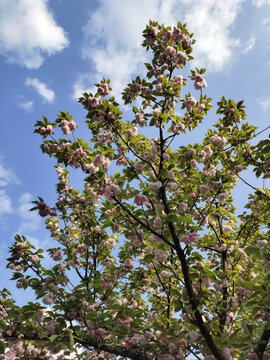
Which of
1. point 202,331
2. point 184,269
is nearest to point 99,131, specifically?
point 184,269

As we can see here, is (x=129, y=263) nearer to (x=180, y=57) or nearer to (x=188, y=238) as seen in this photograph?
(x=188, y=238)

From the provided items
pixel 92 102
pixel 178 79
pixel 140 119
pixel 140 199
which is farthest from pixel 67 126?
pixel 178 79

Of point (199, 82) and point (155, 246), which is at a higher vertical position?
point (199, 82)

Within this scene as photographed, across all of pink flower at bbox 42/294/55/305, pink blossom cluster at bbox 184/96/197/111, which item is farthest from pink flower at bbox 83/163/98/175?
pink blossom cluster at bbox 184/96/197/111

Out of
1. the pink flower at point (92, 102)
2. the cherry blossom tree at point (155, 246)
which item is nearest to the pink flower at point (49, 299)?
the cherry blossom tree at point (155, 246)

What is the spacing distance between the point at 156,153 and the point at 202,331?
2.99m

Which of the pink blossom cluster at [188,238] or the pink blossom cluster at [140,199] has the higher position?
the pink blossom cluster at [140,199]

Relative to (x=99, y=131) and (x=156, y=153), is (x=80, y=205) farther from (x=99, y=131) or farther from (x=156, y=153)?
(x=156, y=153)

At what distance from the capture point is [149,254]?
13.5ft

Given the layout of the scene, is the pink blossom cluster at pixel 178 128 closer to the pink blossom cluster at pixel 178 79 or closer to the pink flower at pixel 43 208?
the pink blossom cluster at pixel 178 79

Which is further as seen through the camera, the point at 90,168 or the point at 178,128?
the point at 178,128

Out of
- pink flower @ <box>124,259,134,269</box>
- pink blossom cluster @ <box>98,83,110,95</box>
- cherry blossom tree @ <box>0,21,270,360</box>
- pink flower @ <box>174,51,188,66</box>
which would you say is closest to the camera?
cherry blossom tree @ <box>0,21,270,360</box>

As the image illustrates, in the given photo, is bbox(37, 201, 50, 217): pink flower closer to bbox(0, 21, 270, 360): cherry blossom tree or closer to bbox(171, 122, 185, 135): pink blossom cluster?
bbox(0, 21, 270, 360): cherry blossom tree

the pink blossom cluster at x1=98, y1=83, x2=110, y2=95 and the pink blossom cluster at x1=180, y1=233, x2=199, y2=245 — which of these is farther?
the pink blossom cluster at x1=98, y1=83, x2=110, y2=95
